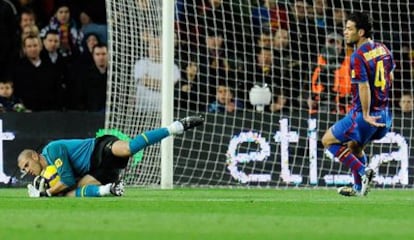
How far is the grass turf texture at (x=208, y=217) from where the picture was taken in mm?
8992

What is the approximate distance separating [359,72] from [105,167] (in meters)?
2.83

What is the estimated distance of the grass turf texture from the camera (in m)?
8.99

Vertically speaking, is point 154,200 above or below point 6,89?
below

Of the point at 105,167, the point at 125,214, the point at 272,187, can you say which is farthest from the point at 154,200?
the point at 272,187

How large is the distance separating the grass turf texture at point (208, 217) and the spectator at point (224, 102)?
4.11 metres

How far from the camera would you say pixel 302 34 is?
19531 mm

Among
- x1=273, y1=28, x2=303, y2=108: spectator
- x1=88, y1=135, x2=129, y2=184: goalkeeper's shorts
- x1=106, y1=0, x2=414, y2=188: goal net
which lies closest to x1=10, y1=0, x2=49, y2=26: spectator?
x1=106, y1=0, x2=414, y2=188: goal net

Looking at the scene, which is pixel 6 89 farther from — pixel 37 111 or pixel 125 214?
pixel 125 214

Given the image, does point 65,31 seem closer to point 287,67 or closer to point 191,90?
point 191,90

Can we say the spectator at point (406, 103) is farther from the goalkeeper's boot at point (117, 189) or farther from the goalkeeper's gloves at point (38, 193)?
the goalkeeper's gloves at point (38, 193)

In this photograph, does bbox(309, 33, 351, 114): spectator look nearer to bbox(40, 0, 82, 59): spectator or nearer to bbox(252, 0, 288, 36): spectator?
bbox(252, 0, 288, 36): spectator

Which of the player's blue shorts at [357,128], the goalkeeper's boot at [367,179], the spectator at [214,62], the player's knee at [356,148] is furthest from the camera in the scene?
the spectator at [214,62]

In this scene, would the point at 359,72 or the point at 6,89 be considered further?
the point at 6,89

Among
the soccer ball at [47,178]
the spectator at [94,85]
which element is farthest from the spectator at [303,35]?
the soccer ball at [47,178]
